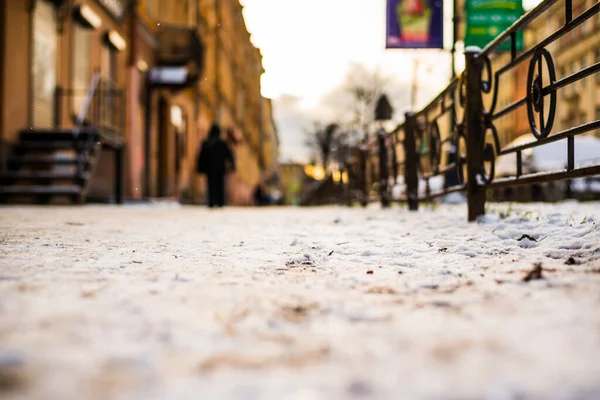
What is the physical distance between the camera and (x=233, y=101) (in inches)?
1268

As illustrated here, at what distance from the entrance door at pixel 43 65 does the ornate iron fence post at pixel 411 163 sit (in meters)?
7.04

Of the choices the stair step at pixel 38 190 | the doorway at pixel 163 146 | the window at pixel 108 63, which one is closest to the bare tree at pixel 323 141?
the doorway at pixel 163 146

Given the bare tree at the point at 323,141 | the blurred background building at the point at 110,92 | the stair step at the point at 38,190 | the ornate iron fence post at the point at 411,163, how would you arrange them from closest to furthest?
the ornate iron fence post at the point at 411,163 → the stair step at the point at 38,190 → the blurred background building at the point at 110,92 → the bare tree at the point at 323,141

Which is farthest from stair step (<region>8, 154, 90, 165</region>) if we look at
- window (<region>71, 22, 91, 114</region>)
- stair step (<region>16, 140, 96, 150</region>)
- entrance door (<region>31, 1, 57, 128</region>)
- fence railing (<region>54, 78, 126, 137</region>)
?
window (<region>71, 22, 91, 114</region>)

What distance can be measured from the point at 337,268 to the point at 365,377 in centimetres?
128

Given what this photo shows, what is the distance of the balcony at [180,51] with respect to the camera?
683 inches

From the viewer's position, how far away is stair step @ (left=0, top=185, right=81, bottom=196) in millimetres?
8797

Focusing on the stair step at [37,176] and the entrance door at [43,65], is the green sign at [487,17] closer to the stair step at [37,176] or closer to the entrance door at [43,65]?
the stair step at [37,176]

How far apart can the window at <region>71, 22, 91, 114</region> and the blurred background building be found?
0.08 feet

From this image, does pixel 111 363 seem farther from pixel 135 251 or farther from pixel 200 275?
pixel 135 251

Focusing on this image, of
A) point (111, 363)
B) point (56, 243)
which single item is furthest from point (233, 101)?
point (111, 363)

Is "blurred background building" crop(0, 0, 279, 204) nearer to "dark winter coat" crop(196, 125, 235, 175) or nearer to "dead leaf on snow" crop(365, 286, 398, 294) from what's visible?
"dark winter coat" crop(196, 125, 235, 175)

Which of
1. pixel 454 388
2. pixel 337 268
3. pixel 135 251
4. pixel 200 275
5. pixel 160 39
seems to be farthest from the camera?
pixel 160 39

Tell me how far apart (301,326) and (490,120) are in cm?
333
